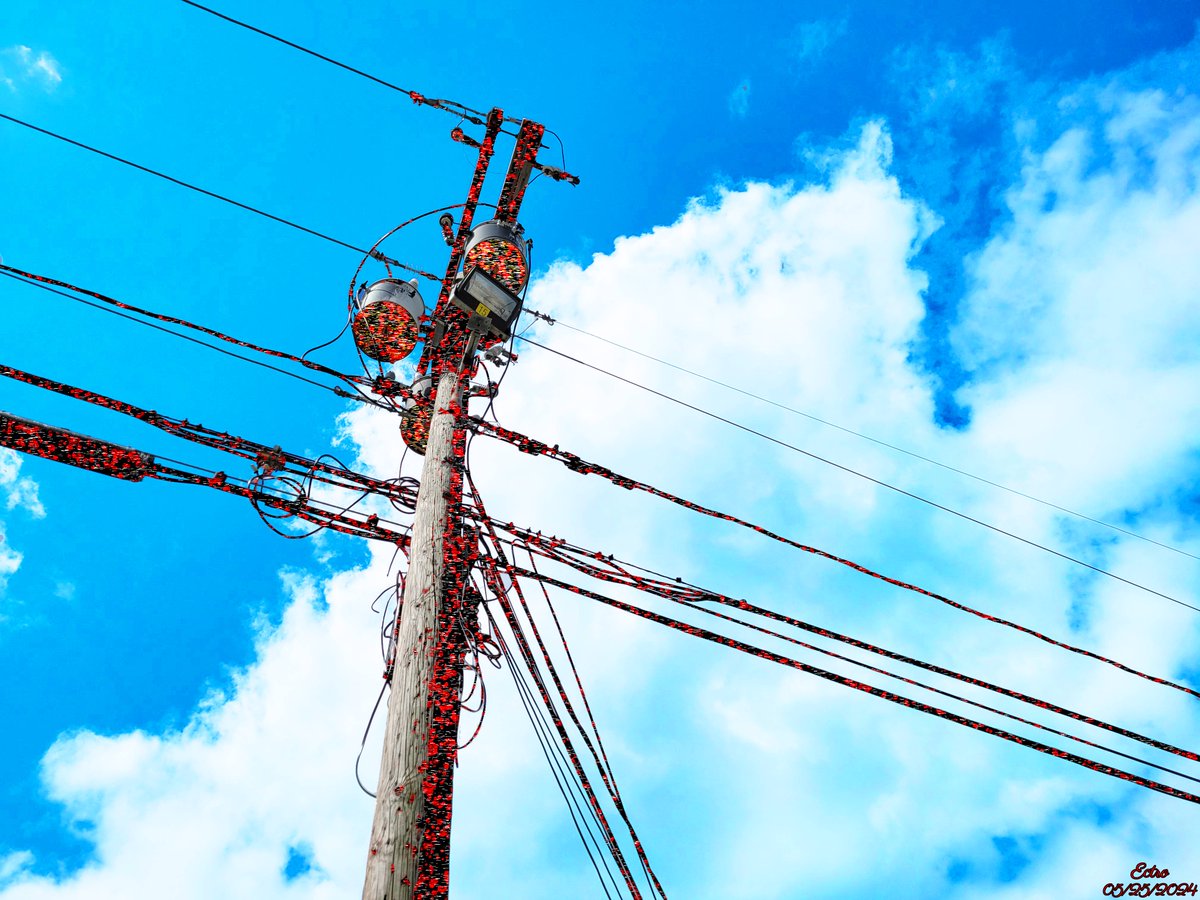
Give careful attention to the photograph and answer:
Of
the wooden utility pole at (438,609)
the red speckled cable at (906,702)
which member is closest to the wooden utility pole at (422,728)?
the wooden utility pole at (438,609)

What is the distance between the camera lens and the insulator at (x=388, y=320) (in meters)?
6.17

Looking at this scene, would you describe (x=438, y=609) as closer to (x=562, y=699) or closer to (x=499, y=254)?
(x=562, y=699)

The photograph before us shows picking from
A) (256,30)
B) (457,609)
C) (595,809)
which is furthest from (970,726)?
(256,30)

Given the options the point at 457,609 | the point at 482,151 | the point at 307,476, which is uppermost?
the point at 482,151

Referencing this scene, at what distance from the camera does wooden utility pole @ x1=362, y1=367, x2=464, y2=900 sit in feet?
9.39

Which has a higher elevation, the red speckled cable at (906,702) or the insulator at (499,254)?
the insulator at (499,254)

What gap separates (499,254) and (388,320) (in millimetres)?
1197

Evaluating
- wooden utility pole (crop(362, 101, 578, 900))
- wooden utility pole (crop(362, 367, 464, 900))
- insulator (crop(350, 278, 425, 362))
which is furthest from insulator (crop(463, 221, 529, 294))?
wooden utility pole (crop(362, 367, 464, 900))

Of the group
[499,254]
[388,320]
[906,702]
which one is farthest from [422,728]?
[499,254]

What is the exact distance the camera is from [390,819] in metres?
2.94

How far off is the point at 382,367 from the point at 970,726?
18.2 ft

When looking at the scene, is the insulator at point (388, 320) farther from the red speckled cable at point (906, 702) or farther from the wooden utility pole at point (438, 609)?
the red speckled cable at point (906, 702)

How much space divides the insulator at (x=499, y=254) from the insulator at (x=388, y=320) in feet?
2.37

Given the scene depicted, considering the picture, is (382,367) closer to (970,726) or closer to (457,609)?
(457,609)
